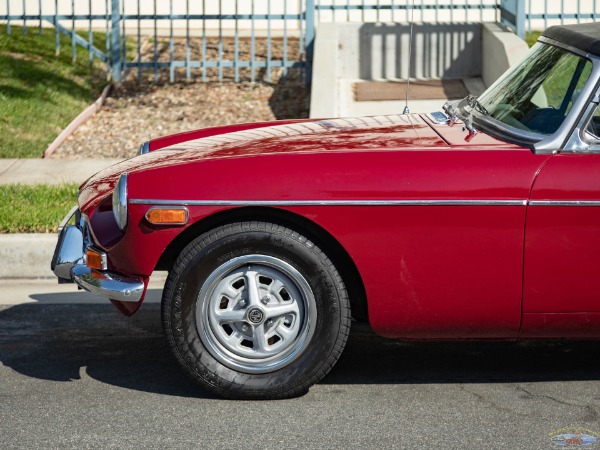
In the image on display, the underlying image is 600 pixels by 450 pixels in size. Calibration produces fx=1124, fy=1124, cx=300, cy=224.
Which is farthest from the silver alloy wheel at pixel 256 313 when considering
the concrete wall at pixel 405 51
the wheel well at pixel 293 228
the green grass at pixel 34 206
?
the concrete wall at pixel 405 51

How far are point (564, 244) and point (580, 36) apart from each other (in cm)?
110

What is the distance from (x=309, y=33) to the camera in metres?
12.9

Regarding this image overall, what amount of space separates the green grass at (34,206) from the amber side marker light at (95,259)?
241 cm

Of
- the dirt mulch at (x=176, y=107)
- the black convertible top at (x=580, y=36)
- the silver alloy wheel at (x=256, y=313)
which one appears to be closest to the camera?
the silver alloy wheel at (x=256, y=313)

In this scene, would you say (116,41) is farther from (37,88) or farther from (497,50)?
(497,50)

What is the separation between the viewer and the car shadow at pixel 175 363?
502 cm

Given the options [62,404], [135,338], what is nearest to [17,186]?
[135,338]

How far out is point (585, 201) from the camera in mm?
4520

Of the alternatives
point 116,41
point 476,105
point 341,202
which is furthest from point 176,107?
point 341,202

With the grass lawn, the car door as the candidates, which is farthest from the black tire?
the grass lawn

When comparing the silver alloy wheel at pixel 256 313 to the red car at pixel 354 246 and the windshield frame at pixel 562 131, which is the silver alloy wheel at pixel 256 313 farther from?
the windshield frame at pixel 562 131

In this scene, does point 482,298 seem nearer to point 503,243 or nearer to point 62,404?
point 503,243

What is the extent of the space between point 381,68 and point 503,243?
857 centimetres

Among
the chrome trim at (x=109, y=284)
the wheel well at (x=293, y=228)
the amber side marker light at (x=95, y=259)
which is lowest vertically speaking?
the chrome trim at (x=109, y=284)
